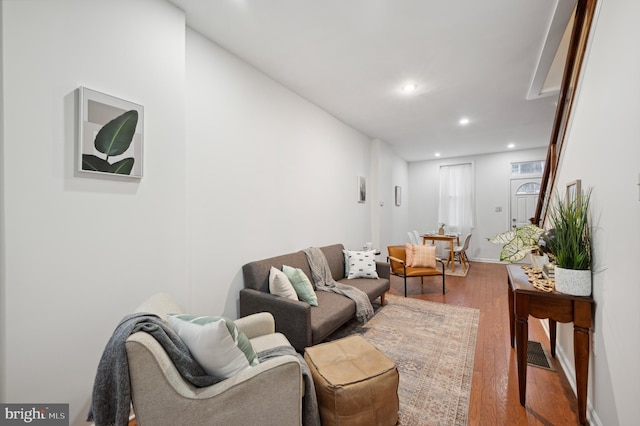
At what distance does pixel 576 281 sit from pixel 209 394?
221 cm

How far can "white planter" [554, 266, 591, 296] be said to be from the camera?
1693mm

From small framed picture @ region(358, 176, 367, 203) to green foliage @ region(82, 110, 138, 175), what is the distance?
12.4 ft

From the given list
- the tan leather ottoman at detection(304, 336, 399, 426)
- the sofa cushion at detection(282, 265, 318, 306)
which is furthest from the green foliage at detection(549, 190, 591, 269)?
the sofa cushion at detection(282, 265, 318, 306)

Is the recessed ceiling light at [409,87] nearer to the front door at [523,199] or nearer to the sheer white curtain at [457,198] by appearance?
the sheer white curtain at [457,198]

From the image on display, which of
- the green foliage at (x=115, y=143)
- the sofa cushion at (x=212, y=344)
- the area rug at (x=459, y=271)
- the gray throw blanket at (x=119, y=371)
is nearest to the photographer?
the gray throw blanket at (x=119, y=371)

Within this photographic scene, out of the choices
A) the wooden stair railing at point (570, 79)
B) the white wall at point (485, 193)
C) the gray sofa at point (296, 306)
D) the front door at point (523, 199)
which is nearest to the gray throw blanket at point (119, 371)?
the gray sofa at point (296, 306)

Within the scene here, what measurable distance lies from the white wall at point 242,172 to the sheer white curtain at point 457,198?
16.1 feet

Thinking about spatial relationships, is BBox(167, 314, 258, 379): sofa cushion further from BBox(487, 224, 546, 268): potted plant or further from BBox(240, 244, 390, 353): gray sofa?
BBox(487, 224, 546, 268): potted plant

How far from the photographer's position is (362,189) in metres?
5.10

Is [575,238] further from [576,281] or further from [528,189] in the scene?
[528,189]

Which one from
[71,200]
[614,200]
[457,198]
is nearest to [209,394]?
[71,200]

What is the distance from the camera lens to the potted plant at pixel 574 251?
1.70 metres

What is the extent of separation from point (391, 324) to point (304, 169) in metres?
2.21

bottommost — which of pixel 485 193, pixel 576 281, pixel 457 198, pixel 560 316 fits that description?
pixel 560 316
